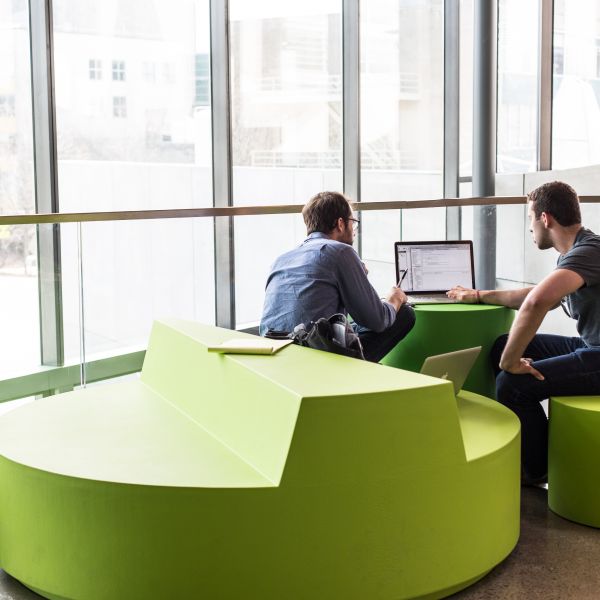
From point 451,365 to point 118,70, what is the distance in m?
3.83

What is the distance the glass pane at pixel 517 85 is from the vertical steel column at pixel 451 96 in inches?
14.5

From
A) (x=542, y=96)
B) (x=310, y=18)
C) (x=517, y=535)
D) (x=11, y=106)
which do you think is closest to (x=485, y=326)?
(x=517, y=535)

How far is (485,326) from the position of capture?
4414 millimetres

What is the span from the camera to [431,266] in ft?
15.6

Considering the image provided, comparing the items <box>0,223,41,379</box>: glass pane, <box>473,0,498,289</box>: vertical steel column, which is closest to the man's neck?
<box>0,223,41,379</box>: glass pane

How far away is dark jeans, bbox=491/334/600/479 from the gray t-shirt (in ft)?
0.27

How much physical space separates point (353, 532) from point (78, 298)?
225 cm

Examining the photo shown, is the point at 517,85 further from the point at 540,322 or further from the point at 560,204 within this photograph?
the point at 540,322

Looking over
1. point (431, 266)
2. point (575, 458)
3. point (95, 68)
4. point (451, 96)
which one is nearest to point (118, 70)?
point (95, 68)

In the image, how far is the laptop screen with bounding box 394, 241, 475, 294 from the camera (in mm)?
4742

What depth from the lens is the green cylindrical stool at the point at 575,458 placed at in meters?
3.20

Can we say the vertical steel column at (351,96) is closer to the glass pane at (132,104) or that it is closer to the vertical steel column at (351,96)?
the vertical steel column at (351,96)

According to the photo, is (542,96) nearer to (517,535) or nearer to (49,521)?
(517,535)

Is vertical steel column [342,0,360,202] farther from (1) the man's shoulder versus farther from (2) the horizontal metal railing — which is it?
(1) the man's shoulder
